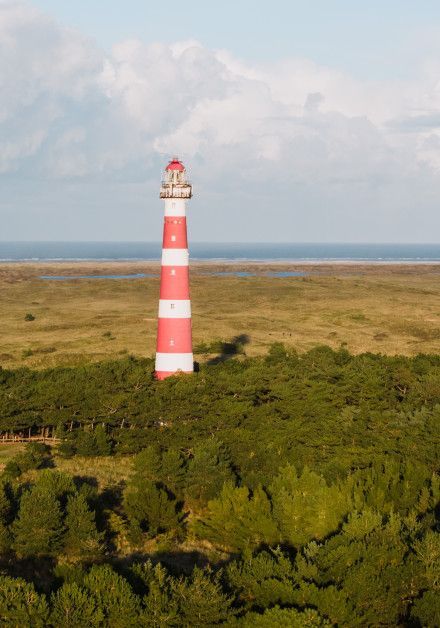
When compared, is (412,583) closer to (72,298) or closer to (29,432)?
(29,432)

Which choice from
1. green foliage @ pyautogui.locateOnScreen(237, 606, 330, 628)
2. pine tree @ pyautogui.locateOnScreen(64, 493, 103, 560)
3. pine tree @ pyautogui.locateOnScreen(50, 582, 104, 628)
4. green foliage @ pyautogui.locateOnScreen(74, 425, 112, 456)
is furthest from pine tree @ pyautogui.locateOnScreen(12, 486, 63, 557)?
green foliage @ pyautogui.locateOnScreen(74, 425, 112, 456)

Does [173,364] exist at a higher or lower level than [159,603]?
higher

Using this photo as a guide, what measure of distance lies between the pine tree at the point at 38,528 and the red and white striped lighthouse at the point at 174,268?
52.7 ft

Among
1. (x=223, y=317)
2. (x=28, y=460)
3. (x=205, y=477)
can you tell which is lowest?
(x=28, y=460)

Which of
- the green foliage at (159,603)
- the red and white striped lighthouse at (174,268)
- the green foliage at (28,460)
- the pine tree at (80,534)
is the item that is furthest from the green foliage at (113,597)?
the red and white striped lighthouse at (174,268)

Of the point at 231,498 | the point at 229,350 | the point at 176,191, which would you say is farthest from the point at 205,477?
the point at 229,350

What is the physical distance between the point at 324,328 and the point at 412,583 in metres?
79.3

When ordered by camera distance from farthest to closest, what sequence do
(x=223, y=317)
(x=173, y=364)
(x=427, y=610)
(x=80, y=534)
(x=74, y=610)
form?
1. (x=223, y=317)
2. (x=173, y=364)
3. (x=80, y=534)
4. (x=427, y=610)
5. (x=74, y=610)

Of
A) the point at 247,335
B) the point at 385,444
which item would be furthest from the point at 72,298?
the point at 385,444

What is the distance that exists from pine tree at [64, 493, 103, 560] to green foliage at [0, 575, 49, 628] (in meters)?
7.58

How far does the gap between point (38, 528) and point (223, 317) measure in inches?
3244

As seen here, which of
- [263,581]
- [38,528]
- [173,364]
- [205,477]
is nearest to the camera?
[263,581]

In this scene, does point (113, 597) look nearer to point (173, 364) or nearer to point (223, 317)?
point (173, 364)

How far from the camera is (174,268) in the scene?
41.8 meters
